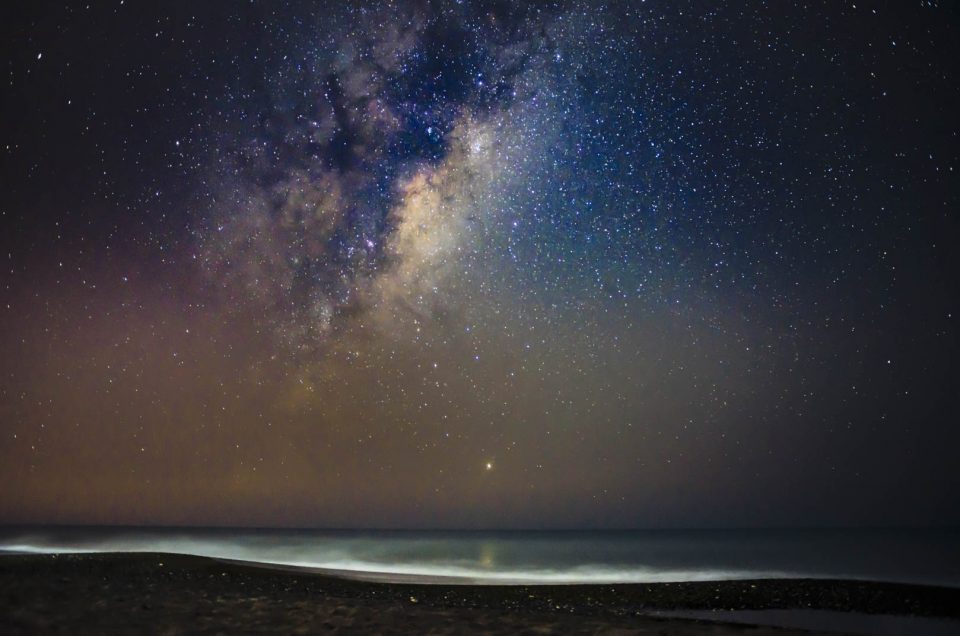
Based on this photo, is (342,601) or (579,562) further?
(579,562)

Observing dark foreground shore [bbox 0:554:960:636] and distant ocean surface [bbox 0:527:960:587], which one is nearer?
dark foreground shore [bbox 0:554:960:636]

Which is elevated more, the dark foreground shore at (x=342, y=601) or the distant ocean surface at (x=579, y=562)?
the dark foreground shore at (x=342, y=601)

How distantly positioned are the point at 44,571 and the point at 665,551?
25575 millimetres

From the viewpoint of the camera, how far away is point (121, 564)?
1411 cm

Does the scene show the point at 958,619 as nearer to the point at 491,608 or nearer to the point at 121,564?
the point at 491,608

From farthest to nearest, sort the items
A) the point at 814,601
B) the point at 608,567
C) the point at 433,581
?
1. the point at 608,567
2. the point at 433,581
3. the point at 814,601

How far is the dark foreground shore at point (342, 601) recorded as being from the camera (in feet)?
26.1

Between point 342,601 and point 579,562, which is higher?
point 342,601

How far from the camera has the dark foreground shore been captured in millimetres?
7953

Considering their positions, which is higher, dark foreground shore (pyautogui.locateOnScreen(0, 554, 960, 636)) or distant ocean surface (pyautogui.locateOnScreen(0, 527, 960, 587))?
dark foreground shore (pyautogui.locateOnScreen(0, 554, 960, 636))

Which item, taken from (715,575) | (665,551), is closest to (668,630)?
(715,575)

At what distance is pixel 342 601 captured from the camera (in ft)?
33.1

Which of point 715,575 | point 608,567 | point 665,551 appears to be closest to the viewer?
point 715,575

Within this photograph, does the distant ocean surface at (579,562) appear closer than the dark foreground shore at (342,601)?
No
